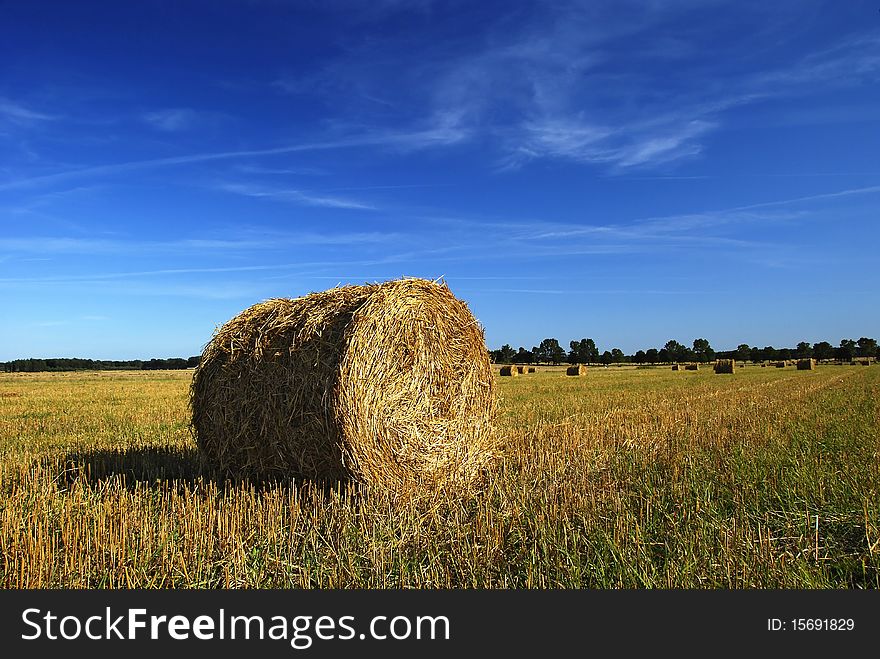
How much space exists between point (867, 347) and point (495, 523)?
134m

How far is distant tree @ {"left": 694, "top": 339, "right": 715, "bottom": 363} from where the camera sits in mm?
110619

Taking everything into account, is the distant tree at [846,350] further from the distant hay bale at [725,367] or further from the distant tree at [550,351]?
the distant hay bale at [725,367]

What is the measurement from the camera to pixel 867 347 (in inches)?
4569

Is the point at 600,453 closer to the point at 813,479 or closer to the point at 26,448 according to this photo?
the point at 813,479

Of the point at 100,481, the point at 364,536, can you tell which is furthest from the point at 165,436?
the point at 364,536

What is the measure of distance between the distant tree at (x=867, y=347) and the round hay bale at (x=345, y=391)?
4751 inches

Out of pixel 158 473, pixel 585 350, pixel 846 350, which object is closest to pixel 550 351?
pixel 585 350

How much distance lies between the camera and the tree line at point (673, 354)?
9788 cm

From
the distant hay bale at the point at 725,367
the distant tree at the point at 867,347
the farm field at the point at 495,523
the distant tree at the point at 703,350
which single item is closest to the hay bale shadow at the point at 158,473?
the farm field at the point at 495,523

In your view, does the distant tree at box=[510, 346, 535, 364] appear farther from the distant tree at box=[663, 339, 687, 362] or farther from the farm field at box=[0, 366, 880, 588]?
the farm field at box=[0, 366, 880, 588]

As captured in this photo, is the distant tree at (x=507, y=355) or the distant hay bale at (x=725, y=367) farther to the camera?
the distant tree at (x=507, y=355)

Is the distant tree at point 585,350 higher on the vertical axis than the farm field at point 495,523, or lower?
higher

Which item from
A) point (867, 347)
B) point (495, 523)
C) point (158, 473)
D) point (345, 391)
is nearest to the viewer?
point (495, 523)

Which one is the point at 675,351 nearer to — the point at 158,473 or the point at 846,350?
the point at 846,350
